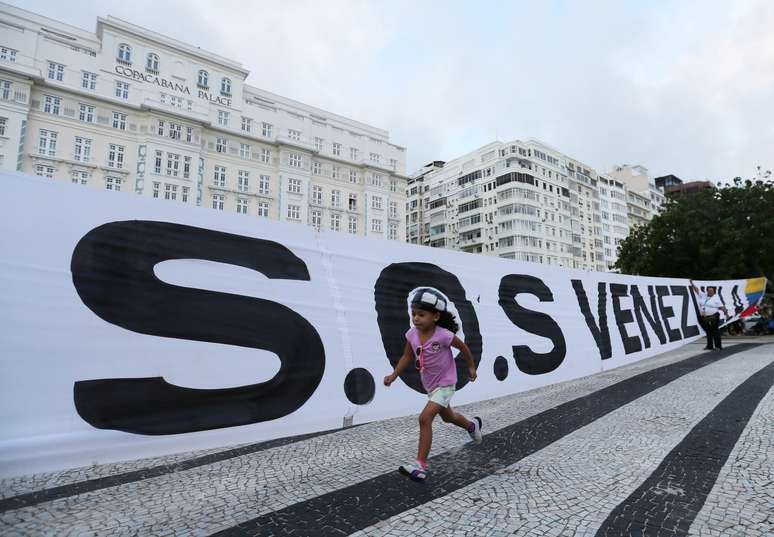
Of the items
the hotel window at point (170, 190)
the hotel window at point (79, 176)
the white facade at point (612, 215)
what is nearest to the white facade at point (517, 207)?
the white facade at point (612, 215)

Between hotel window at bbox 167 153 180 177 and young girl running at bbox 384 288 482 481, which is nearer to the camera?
young girl running at bbox 384 288 482 481

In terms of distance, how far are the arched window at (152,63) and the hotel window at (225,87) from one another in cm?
731

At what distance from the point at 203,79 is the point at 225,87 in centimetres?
275

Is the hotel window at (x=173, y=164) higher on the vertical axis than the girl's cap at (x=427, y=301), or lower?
higher

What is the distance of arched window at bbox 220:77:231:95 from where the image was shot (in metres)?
53.2

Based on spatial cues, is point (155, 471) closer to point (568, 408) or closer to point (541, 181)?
point (568, 408)

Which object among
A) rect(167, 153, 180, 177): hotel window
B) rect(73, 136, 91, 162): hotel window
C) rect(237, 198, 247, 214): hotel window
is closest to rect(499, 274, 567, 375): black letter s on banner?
rect(237, 198, 247, 214): hotel window

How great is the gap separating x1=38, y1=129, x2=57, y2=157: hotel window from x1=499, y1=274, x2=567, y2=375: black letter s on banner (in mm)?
51415

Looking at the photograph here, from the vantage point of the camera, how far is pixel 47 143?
4197cm

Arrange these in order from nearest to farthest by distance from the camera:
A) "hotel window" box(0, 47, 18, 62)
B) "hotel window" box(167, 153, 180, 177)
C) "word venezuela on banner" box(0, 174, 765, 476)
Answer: "word venezuela on banner" box(0, 174, 765, 476)
"hotel window" box(0, 47, 18, 62)
"hotel window" box(167, 153, 180, 177)

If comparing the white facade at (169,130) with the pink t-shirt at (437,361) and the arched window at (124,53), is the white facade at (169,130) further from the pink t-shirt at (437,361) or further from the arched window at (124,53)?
the pink t-shirt at (437,361)

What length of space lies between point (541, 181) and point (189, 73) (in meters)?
58.4

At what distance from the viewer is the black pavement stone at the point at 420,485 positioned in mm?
2525

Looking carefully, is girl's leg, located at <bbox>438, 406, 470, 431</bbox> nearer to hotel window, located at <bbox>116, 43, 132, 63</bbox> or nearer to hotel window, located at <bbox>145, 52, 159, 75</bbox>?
hotel window, located at <bbox>145, 52, 159, 75</bbox>
